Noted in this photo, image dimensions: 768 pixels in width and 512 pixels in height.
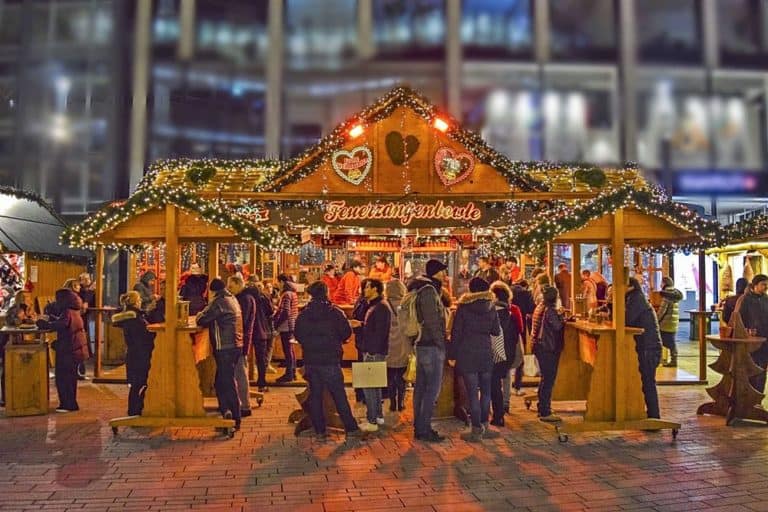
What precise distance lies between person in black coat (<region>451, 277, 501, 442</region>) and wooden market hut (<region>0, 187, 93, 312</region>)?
10.9 meters

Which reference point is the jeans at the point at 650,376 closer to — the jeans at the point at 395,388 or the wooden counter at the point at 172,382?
the jeans at the point at 395,388

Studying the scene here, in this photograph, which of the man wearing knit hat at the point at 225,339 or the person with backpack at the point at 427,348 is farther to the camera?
the man wearing knit hat at the point at 225,339

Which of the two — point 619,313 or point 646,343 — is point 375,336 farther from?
point 646,343

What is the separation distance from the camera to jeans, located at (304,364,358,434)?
278 inches

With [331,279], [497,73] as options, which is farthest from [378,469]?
[497,73]

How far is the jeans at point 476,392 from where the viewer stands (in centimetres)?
714

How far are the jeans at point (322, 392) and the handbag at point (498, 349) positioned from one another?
173 centimetres

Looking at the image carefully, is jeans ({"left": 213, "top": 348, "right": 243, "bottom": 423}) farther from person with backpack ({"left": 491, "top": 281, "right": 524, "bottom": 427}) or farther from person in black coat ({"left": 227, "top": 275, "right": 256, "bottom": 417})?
person with backpack ({"left": 491, "top": 281, "right": 524, "bottom": 427})

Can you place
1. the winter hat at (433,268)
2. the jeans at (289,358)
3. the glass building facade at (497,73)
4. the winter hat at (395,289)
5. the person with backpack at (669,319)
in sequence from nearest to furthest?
1. the winter hat at (433,268)
2. the winter hat at (395,289)
3. the jeans at (289,358)
4. the person with backpack at (669,319)
5. the glass building facade at (497,73)

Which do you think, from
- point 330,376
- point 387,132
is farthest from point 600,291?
point 330,376

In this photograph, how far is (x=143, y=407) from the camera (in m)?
7.54

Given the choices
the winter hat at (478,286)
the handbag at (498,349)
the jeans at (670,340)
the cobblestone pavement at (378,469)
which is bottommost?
the cobblestone pavement at (378,469)

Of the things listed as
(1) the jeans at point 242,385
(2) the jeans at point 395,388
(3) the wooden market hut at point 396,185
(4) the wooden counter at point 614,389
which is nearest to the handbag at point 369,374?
(2) the jeans at point 395,388

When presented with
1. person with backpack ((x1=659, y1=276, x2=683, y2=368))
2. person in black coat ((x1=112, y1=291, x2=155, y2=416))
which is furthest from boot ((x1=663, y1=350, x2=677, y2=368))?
person in black coat ((x1=112, y1=291, x2=155, y2=416))
